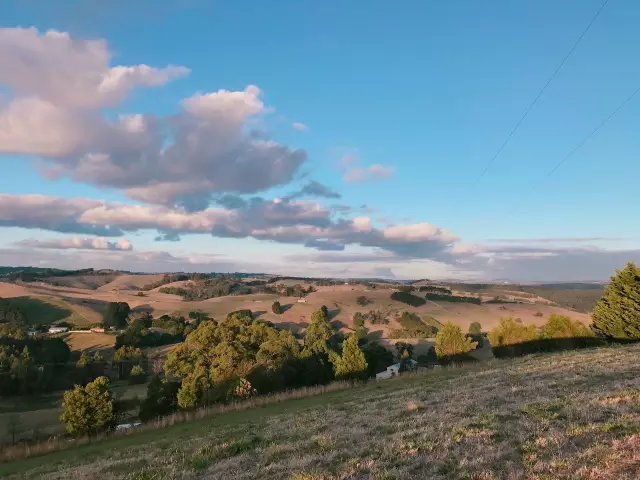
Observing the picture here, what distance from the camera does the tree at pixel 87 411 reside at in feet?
145

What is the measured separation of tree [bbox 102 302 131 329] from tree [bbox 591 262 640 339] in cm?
13615

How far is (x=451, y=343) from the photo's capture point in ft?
212

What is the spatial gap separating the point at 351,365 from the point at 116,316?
11349 centimetres

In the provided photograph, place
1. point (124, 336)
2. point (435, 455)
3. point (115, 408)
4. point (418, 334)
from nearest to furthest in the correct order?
point (435, 455) < point (115, 408) < point (124, 336) < point (418, 334)

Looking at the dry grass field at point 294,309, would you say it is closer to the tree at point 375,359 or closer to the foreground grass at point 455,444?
the tree at point 375,359

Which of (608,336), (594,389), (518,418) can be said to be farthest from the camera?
(608,336)

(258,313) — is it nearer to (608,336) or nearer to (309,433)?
(608,336)

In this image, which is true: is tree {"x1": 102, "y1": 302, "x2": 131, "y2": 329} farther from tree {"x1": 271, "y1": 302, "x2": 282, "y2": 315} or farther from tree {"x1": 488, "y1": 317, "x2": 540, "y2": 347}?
tree {"x1": 488, "y1": 317, "x2": 540, "y2": 347}

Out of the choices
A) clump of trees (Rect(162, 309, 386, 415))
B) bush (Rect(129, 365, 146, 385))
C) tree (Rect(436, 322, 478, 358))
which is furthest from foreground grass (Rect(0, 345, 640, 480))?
bush (Rect(129, 365, 146, 385))

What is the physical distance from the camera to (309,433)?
15.2m

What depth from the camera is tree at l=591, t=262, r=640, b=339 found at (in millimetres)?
49594

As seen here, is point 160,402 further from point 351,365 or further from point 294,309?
point 294,309

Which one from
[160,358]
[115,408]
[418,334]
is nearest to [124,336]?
[160,358]

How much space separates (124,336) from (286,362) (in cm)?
7184
